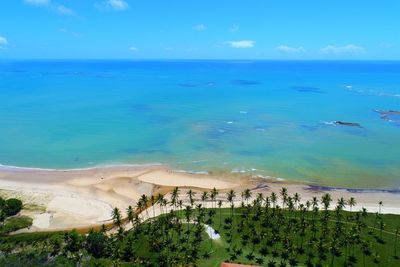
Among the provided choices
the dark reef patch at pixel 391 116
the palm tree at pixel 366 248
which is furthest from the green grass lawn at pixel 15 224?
the dark reef patch at pixel 391 116

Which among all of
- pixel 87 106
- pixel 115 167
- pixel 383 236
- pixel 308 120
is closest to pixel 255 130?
pixel 308 120

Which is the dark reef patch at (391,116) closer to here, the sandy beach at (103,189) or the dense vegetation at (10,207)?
the sandy beach at (103,189)

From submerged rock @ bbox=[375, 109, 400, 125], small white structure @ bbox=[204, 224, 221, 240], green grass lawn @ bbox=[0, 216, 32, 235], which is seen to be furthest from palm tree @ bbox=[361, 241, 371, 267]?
submerged rock @ bbox=[375, 109, 400, 125]

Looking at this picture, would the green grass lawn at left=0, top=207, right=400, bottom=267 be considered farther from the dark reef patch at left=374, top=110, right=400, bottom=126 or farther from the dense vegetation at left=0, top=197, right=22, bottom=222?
the dark reef patch at left=374, top=110, right=400, bottom=126

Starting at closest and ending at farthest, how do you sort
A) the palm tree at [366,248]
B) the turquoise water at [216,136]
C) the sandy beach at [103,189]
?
the palm tree at [366,248], the sandy beach at [103,189], the turquoise water at [216,136]

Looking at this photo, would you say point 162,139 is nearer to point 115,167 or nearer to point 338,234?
point 115,167

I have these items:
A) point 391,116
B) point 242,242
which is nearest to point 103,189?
point 242,242

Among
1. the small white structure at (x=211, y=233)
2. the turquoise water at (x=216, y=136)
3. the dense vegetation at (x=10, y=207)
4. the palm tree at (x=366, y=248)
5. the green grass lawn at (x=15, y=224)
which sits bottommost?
the palm tree at (x=366, y=248)
